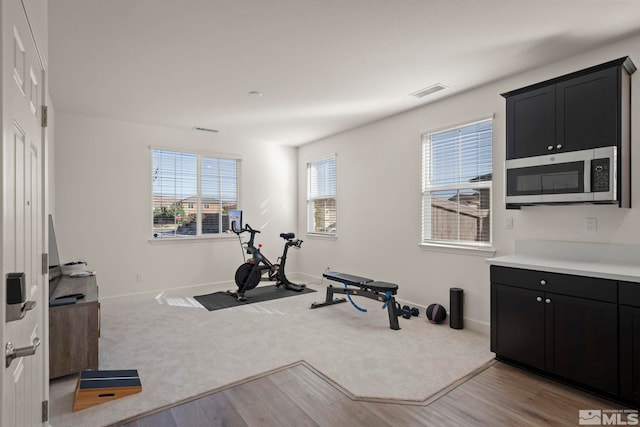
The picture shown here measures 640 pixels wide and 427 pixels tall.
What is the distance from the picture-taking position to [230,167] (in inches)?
244

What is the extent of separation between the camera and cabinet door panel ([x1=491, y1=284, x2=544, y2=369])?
8.89 feet

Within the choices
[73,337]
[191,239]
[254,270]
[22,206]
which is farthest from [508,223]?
[191,239]

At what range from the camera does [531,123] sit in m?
3.03

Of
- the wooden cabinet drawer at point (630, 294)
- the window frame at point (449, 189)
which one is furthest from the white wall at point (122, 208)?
the wooden cabinet drawer at point (630, 294)

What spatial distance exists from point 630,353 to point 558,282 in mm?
577

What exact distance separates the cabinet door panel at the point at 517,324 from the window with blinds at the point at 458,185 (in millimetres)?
960

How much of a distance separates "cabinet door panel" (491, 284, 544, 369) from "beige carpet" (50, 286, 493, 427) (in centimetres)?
25

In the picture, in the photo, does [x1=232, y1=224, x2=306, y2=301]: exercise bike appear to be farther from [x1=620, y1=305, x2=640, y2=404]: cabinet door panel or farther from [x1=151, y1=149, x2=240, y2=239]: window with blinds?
[x1=620, y1=305, x2=640, y2=404]: cabinet door panel

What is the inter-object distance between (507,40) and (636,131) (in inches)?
48.4

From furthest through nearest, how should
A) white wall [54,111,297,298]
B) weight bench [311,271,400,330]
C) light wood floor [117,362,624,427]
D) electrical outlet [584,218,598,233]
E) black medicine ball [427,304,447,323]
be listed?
white wall [54,111,297,298] → black medicine ball [427,304,447,323] → weight bench [311,271,400,330] → electrical outlet [584,218,598,233] → light wood floor [117,362,624,427]

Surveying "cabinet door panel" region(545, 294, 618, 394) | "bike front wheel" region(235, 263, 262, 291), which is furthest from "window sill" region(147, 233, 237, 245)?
"cabinet door panel" region(545, 294, 618, 394)

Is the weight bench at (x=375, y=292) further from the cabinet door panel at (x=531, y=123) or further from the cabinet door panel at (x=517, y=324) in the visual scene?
the cabinet door panel at (x=531, y=123)

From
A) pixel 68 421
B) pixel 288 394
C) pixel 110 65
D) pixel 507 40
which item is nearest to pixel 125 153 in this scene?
pixel 110 65

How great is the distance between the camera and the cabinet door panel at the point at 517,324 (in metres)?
2.71
